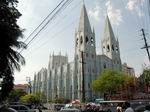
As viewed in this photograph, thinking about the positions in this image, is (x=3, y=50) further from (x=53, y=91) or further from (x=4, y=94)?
(x=53, y=91)

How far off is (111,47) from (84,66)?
18.5 metres

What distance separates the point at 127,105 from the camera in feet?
34.9

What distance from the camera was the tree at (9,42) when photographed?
1395 cm

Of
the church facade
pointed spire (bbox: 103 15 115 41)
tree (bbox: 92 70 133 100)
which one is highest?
pointed spire (bbox: 103 15 115 41)

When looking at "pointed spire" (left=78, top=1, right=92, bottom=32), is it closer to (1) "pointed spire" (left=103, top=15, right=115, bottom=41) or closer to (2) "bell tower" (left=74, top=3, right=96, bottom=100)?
(2) "bell tower" (left=74, top=3, right=96, bottom=100)

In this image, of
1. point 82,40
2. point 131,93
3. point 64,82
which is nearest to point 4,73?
point 131,93

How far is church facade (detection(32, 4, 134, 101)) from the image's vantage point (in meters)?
114

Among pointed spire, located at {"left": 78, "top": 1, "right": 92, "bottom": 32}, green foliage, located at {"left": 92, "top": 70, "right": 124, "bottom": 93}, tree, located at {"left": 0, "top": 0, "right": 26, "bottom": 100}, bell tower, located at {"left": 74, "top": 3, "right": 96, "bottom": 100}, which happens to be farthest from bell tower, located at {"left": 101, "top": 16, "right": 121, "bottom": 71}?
tree, located at {"left": 0, "top": 0, "right": 26, "bottom": 100}

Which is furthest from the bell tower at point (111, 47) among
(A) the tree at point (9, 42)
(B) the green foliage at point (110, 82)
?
(A) the tree at point (9, 42)

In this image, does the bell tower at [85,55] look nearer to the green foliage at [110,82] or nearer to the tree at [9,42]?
the green foliage at [110,82]

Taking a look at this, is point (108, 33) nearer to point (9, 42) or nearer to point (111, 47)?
point (111, 47)

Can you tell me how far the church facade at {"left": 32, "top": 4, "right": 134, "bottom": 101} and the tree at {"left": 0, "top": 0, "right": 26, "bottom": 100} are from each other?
91788mm

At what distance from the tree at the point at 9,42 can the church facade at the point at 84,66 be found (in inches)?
3614

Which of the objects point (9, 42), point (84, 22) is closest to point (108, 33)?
point (84, 22)
